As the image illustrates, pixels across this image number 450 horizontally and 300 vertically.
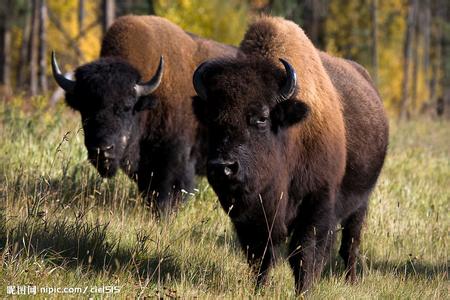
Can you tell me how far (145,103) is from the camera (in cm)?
850

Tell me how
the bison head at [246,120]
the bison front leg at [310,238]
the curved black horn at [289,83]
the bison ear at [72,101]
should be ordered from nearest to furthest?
1. the bison head at [246,120]
2. the curved black horn at [289,83]
3. the bison front leg at [310,238]
4. the bison ear at [72,101]

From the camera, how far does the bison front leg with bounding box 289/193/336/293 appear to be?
18.5ft

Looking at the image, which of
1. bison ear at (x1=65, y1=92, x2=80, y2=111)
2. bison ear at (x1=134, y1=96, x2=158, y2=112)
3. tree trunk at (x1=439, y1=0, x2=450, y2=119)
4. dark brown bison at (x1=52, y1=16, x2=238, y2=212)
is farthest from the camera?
tree trunk at (x1=439, y1=0, x2=450, y2=119)

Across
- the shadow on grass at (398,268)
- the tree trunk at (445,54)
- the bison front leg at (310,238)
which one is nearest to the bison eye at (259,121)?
the bison front leg at (310,238)

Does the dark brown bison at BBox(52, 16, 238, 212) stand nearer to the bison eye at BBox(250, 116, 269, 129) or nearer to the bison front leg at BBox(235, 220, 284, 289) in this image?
the bison front leg at BBox(235, 220, 284, 289)

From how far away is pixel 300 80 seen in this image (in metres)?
5.88

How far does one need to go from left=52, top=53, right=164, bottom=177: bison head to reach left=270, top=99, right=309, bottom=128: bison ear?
106 inches

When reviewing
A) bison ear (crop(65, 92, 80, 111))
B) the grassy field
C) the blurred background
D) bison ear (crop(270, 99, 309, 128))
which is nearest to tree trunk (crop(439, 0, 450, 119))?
the blurred background

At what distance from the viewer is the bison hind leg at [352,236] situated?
7.24 meters

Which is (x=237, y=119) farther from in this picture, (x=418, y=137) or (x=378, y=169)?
(x=418, y=137)

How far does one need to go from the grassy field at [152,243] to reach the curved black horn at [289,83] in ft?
3.98

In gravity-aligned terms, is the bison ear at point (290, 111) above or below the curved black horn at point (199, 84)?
below

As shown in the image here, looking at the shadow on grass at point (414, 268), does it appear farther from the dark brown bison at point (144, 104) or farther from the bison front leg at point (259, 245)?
the dark brown bison at point (144, 104)

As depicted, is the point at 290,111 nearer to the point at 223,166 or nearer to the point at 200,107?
the point at 200,107
